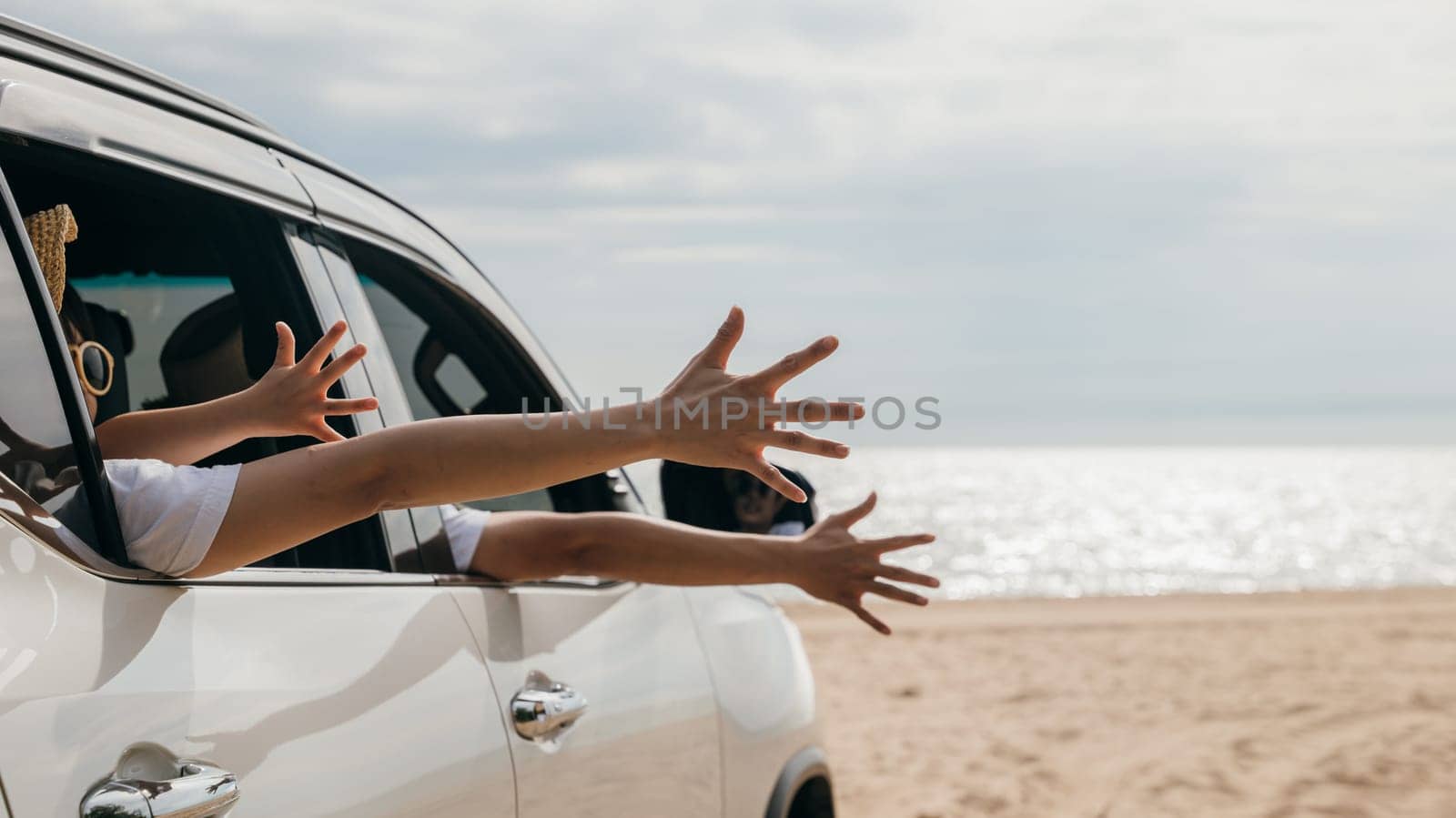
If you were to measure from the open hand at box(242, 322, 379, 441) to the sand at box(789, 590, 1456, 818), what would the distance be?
617 cm

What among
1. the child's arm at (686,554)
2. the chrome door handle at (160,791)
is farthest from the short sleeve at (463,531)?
the chrome door handle at (160,791)

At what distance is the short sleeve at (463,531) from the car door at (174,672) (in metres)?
0.34

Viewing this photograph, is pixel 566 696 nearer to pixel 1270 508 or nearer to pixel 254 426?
pixel 254 426

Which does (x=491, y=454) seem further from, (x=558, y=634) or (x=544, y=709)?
(x=558, y=634)

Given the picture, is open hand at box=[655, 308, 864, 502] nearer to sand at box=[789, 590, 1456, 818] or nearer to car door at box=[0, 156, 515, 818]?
car door at box=[0, 156, 515, 818]

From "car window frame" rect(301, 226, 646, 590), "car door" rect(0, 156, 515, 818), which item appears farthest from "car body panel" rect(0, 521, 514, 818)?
"car window frame" rect(301, 226, 646, 590)

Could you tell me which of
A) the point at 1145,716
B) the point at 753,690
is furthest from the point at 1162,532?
the point at 753,690

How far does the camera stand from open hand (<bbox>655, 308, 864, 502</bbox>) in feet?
5.10

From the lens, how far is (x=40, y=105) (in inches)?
62.1

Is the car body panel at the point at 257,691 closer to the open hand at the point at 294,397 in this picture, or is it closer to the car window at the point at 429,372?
the open hand at the point at 294,397

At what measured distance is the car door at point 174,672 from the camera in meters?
1.25

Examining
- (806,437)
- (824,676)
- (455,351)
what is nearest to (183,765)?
(806,437)

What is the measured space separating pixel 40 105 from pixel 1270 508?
119428 millimetres

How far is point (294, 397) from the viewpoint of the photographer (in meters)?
1.77
